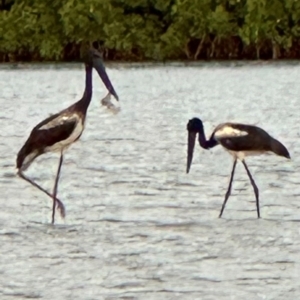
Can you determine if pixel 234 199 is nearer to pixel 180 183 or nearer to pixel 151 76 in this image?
pixel 180 183

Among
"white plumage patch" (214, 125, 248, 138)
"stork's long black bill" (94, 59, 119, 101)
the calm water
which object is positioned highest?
"stork's long black bill" (94, 59, 119, 101)

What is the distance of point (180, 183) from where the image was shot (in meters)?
11.1

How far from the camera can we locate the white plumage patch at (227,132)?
850 cm

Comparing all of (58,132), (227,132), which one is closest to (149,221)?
(227,132)

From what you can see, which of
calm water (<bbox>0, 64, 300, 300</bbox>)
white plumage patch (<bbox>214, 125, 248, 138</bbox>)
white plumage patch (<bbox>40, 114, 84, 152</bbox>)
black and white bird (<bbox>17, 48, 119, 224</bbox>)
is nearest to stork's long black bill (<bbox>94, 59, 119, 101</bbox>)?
black and white bird (<bbox>17, 48, 119, 224</bbox>)

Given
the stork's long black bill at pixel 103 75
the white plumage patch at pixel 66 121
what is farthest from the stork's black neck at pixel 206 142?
the white plumage patch at pixel 66 121

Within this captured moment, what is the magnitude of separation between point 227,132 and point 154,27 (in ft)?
88.1

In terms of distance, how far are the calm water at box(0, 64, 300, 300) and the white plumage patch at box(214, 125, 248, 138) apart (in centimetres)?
54

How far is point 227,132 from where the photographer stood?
8555 mm

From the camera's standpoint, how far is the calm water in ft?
23.8

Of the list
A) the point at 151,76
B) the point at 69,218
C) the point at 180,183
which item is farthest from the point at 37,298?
the point at 151,76

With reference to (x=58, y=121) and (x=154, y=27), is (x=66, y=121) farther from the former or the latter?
(x=154, y=27)

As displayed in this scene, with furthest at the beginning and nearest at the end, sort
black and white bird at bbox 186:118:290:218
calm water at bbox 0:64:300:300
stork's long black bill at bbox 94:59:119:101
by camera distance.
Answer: black and white bird at bbox 186:118:290:218 → stork's long black bill at bbox 94:59:119:101 → calm water at bbox 0:64:300:300

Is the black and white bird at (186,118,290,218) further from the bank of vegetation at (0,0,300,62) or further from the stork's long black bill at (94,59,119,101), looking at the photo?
the bank of vegetation at (0,0,300,62)
